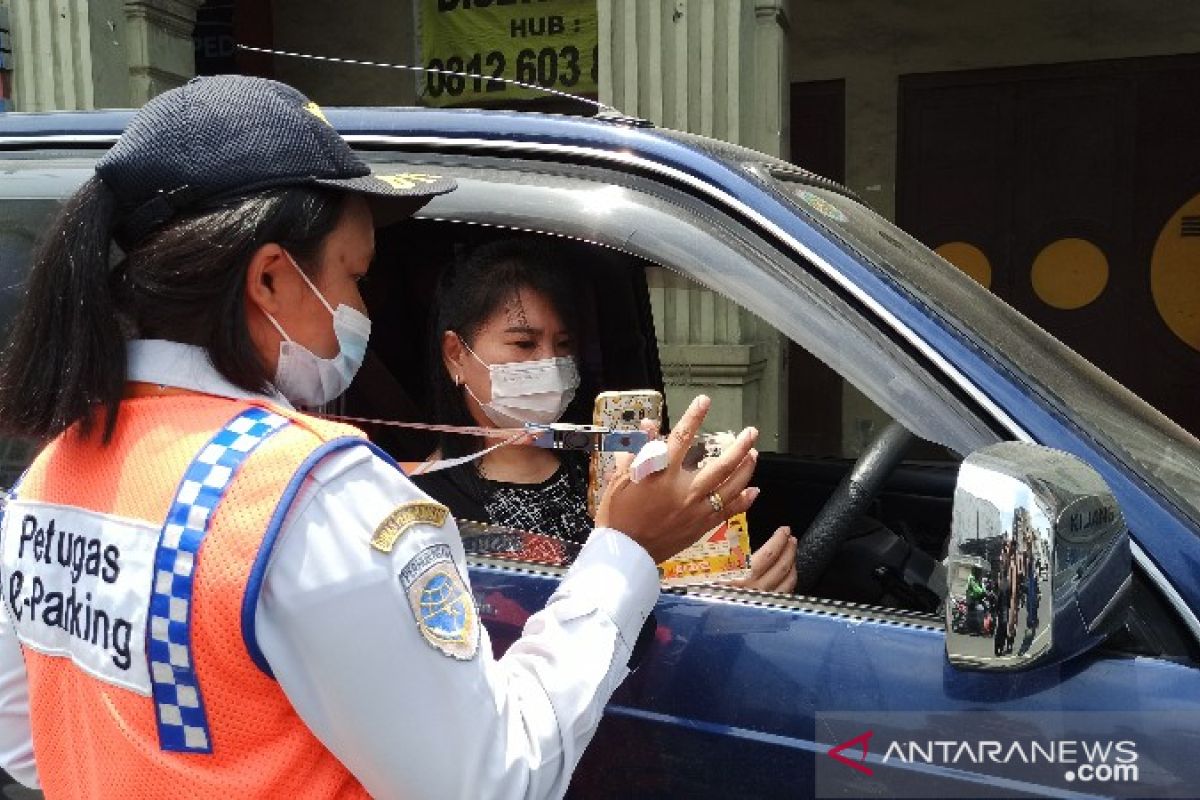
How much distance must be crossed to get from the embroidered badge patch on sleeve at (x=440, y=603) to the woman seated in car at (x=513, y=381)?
961 mm

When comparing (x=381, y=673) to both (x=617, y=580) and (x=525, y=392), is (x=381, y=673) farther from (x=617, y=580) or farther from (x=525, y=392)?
(x=525, y=392)

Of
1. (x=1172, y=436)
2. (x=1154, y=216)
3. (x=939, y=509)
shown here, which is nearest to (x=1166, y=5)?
(x=1154, y=216)

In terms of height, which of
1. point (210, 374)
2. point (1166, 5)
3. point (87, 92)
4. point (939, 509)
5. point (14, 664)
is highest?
point (1166, 5)

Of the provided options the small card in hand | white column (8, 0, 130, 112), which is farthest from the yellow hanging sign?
the small card in hand

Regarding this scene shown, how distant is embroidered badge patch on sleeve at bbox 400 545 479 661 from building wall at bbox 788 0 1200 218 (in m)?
7.20

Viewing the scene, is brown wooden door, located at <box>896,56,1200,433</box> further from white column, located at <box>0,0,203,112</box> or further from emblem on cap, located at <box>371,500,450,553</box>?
emblem on cap, located at <box>371,500,450,553</box>

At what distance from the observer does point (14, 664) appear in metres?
1.35

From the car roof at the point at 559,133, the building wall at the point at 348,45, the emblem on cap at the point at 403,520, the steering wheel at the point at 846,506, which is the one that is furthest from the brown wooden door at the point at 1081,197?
the emblem on cap at the point at 403,520

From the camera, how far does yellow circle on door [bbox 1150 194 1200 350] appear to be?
24.1 feet

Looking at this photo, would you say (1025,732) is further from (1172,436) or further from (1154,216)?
(1154,216)

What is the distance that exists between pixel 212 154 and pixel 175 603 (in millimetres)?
457

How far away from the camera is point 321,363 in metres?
1.26

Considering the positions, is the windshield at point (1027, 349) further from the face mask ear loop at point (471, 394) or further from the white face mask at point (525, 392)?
the face mask ear loop at point (471, 394)

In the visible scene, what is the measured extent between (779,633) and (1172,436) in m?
0.84
